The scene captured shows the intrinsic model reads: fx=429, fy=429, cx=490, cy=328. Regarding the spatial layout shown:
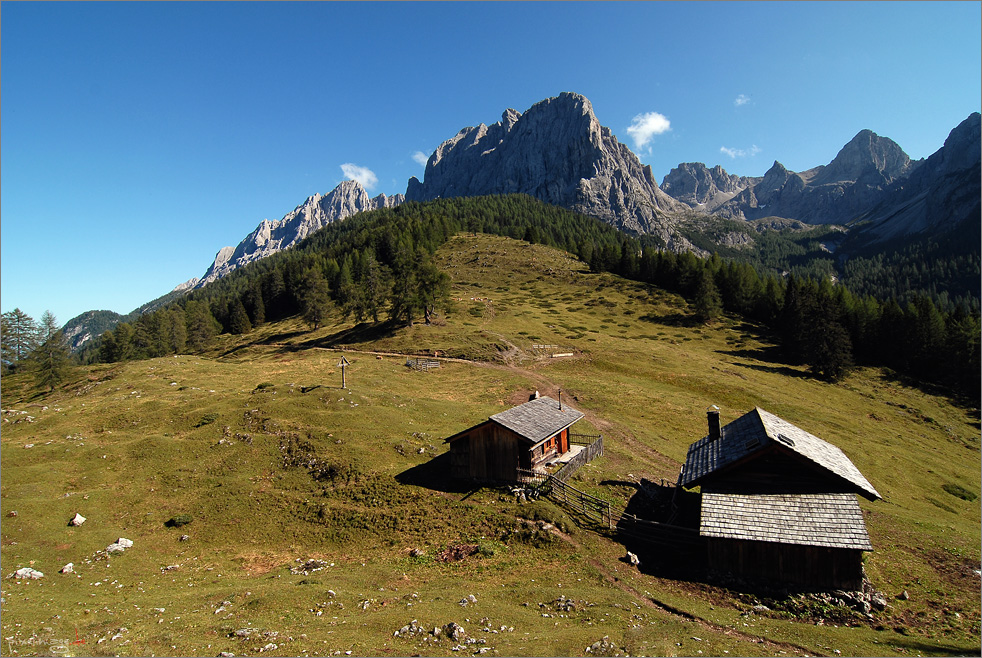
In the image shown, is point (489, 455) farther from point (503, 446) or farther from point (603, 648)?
point (603, 648)

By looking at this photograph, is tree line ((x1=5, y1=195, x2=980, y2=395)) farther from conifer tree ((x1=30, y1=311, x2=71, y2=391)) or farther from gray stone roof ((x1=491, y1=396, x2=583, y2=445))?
gray stone roof ((x1=491, y1=396, x2=583, y2=445))

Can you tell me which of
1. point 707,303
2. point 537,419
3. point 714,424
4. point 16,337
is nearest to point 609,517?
point 537,419

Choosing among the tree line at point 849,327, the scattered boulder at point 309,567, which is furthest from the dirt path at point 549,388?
the tree line at point 849,327

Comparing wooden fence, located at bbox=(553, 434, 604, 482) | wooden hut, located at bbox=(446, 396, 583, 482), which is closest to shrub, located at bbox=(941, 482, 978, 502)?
wooden fence, located at bbox=(553, 434, 604, 482)

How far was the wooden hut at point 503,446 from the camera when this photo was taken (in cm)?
3086

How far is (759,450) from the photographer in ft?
84.3

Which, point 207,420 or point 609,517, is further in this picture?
point 207,420

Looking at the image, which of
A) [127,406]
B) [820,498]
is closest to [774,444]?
[820,498]

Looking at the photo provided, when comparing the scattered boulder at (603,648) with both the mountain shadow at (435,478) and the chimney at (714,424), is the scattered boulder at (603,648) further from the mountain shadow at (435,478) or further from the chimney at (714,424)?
the chimney at (714,424)

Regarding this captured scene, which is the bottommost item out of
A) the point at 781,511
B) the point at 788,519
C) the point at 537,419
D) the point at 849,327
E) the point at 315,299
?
the point at 788,519

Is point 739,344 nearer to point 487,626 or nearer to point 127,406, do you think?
point 487,626

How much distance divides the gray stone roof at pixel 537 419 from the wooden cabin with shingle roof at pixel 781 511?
965 centimetres

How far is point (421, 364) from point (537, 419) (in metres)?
37.9

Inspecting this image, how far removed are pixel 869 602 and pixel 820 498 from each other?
5.06 meters
